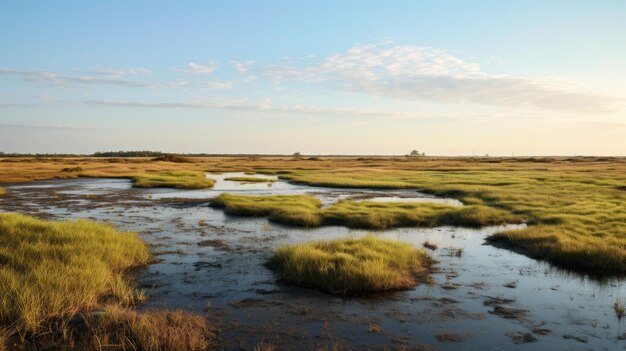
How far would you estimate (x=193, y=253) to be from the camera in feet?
61.6

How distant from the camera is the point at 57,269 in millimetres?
13055

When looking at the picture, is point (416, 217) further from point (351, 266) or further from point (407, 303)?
point (407, 303)

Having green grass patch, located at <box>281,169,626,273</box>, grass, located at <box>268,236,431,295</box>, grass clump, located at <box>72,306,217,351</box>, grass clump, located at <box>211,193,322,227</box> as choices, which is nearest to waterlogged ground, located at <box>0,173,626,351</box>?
grass, located at <box>268,236,431,295</box>

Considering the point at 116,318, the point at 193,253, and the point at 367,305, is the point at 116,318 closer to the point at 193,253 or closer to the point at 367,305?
the point at 367,305

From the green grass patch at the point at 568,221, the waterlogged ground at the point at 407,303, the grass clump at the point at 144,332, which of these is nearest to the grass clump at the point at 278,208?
the green grass patch at the point at 568,221

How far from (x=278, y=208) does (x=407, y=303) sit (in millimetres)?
18641

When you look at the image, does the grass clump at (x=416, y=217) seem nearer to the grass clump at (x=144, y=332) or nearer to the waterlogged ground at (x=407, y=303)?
the waterlogged ground at (x=407, y=303)

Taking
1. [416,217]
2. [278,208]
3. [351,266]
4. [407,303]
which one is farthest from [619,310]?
[278,208]

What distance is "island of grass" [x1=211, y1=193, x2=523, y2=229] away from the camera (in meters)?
26.8

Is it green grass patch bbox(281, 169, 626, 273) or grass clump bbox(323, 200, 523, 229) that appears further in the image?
grass clump bbox(323, 200, 523, 229)

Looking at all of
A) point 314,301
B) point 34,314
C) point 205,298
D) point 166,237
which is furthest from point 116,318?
point 166,237

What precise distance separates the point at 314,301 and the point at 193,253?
24.8ft

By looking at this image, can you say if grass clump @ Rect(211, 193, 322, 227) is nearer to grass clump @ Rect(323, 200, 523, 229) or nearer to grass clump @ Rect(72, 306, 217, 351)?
grass clump @ Rect(323, 200, 523, 229)

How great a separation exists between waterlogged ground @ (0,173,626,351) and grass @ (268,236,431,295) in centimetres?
47
